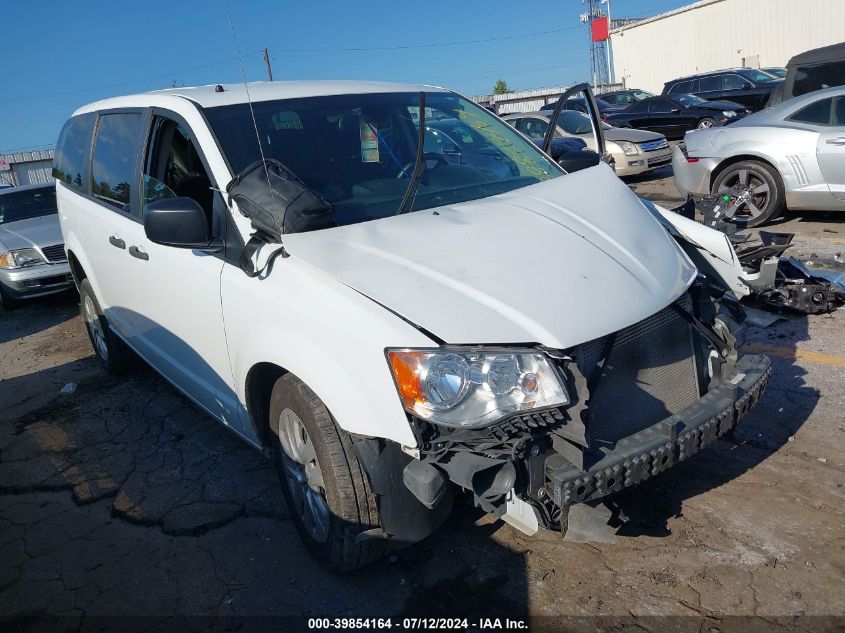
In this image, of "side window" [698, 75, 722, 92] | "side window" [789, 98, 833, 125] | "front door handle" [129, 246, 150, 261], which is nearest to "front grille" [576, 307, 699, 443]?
"front door handle" [129, 246, 150, 261]

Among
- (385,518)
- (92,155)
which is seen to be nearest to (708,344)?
(385,518)

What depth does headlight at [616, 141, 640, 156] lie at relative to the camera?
12867 mm

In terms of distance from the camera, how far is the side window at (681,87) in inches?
827

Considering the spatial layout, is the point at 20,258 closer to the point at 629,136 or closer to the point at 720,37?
the point at 629,136

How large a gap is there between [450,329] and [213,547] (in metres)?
1.78

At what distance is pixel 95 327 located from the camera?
5770 mm

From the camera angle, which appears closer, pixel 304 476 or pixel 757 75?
pixel 304 476

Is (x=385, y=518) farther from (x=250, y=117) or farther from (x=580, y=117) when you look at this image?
(x=580, y=117)

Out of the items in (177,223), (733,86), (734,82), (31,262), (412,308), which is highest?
(734,82)

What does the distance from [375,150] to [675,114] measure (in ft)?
53.1

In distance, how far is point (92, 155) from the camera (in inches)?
193

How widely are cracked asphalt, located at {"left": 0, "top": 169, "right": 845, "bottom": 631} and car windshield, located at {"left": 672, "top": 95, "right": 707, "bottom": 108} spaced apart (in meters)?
15.1

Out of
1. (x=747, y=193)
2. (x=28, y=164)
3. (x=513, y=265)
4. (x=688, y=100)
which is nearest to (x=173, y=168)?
(x=513, y=265)

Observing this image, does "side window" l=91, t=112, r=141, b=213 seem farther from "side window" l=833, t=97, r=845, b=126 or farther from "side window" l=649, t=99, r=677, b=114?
"side window" l=649, t=99, r=677, b=114
